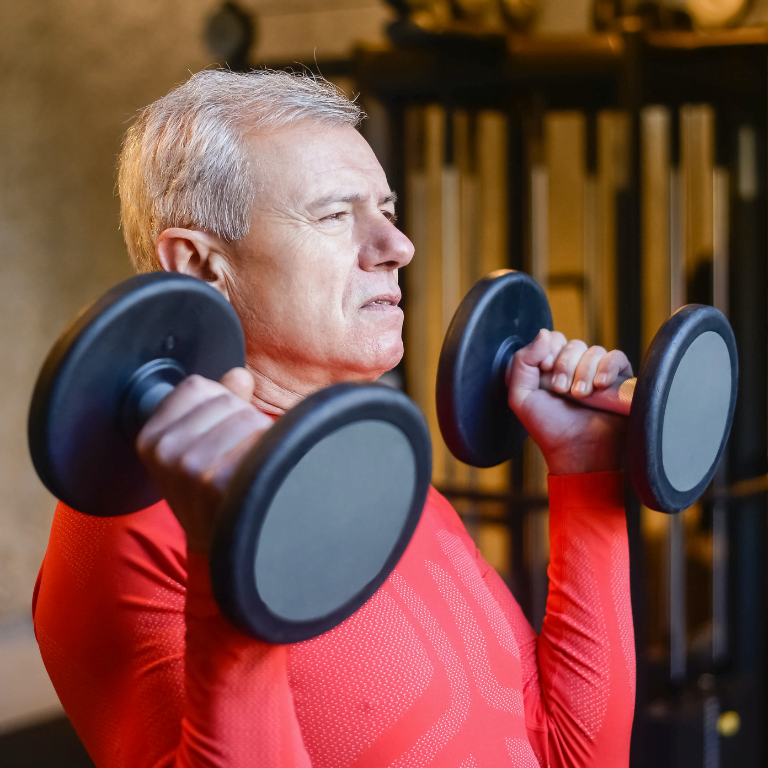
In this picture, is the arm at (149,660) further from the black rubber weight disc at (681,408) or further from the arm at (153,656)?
the black rubber weight disc at (681,408)

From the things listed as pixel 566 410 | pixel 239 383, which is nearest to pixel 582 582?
pixel 566 410

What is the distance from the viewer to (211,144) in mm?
831

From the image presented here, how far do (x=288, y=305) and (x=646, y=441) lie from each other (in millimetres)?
403

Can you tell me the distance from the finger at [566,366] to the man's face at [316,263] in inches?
8.7

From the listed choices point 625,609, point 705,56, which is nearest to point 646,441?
point 625,609

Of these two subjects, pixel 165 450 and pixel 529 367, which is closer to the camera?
pixel 165 450

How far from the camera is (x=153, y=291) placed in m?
0.55

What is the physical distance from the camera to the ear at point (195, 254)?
845mm

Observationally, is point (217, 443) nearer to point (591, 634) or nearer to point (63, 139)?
point (591, 634)

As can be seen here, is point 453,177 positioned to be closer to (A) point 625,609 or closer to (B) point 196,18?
(B) point 196,18

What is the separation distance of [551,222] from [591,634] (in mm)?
1999

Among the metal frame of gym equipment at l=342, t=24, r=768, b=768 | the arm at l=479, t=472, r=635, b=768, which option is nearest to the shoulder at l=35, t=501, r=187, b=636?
the arm at l=479, t=472, r=635, b=768

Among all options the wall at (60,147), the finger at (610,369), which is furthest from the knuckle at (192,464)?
the wall at (60,147)

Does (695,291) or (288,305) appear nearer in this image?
(288,305)
